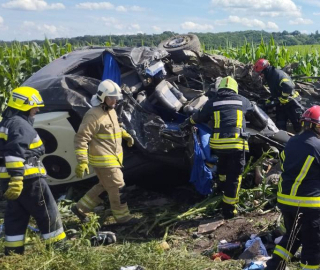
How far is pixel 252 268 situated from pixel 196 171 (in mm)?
1991

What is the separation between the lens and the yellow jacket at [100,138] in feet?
18.6

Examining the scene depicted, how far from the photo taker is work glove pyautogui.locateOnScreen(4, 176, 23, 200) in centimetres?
454

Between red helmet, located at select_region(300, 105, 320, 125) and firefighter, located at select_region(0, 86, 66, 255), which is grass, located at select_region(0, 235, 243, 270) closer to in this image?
firefighter, located at select_region(0, 86, 66, 255)

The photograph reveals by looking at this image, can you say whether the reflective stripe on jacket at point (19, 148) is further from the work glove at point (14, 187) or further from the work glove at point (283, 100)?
the work glove at point (283, 100)

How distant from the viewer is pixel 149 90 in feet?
24.1

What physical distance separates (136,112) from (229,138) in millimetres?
1399

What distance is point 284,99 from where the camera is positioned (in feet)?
27.6

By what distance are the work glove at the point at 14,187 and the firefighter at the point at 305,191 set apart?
2356 millimetres

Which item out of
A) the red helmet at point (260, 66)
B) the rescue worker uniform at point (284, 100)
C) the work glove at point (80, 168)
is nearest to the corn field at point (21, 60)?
the red helmet at point (260, 66)

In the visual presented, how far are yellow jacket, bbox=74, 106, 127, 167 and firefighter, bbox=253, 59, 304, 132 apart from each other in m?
3.55

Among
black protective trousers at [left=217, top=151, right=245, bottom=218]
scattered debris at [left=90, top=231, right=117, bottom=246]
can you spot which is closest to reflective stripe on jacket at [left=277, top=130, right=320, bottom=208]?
black protective trousers at [left=217, top=151, right=245, bottom=218]

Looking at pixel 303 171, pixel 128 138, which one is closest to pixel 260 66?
pixel 128 138

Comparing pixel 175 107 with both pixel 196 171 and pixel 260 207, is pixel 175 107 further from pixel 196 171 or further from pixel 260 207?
pixel 260 207

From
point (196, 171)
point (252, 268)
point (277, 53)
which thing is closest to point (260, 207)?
point (196, 171)
